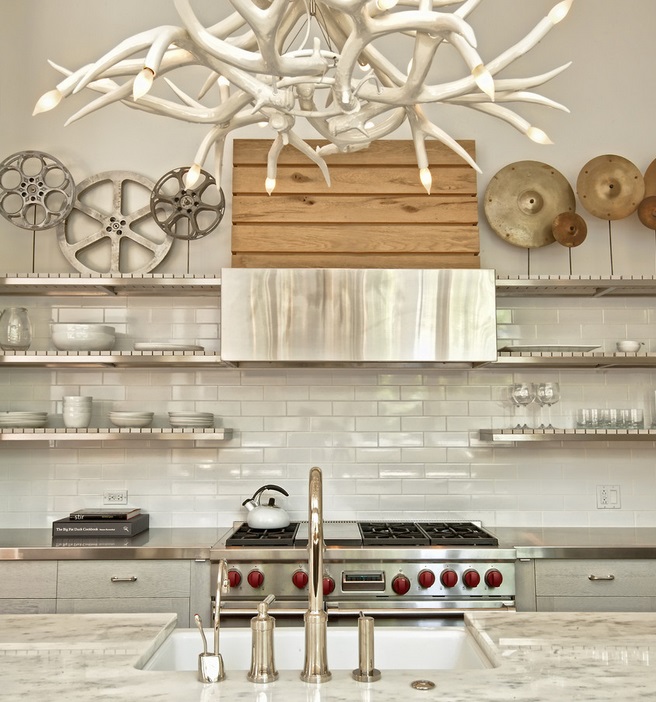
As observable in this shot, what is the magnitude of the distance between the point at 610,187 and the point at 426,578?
2.28 m

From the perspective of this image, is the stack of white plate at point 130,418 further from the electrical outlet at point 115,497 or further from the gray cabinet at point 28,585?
the gray cabinet at point 28,585

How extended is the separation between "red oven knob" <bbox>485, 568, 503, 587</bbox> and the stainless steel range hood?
99 cm

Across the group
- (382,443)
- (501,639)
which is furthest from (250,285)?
(501,639)

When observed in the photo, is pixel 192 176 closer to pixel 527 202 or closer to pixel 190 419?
pixel 190 419

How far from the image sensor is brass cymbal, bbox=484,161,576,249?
4051 mm

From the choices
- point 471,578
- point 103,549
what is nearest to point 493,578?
point 471,578

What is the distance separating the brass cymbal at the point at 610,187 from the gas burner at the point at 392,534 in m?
1.93

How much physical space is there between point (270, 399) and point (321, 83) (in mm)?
2495

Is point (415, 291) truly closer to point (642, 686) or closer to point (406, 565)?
point (406, 565)

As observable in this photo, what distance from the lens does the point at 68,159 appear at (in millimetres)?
4188

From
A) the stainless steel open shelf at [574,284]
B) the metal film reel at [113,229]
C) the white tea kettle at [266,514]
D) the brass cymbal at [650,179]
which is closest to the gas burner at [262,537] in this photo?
the white tea kettle at [266,514]

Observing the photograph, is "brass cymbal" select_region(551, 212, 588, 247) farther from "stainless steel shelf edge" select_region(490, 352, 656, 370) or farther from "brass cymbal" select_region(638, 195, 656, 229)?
"stainless steel shelf edge" select_region(490, 352, 656, 370)

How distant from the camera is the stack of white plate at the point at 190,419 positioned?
150 inches

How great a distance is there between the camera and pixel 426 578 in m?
3.29
